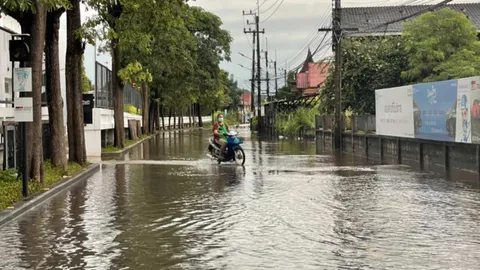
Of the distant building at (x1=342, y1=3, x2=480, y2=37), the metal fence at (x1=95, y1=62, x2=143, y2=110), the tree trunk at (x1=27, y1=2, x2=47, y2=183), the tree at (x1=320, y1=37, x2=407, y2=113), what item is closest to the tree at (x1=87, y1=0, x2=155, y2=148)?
the tree trunk at (x1=27, y1=2, x2=47, y2=183)

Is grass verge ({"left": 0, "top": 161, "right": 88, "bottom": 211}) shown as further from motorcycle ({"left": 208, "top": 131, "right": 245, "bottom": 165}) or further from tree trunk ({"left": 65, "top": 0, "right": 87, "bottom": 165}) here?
motorcycle ({"left": 208, "top": 131, "right": 245, "bottom": 165})

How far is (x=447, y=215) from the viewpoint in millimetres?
10328

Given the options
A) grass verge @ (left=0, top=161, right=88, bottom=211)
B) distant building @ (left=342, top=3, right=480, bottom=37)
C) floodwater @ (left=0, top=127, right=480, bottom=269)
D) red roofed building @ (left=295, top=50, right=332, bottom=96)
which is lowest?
floodwater @ (left=0, top=127, right=480, bottom=269)

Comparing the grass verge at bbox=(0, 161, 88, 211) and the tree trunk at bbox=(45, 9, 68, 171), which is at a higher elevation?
the tree trunk at bbox=(45, 9, 68, 171)

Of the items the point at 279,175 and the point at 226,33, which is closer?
the point at 279,175

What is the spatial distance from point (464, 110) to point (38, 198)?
11.5m

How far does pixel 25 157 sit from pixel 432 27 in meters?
25.7

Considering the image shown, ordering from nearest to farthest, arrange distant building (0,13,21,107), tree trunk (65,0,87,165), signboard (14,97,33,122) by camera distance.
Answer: signboard (14,97,33,122), tree trunk (65,0,87,165), distant building (0,13,21,107)

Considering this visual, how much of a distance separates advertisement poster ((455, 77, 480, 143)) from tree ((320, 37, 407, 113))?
55.9ft

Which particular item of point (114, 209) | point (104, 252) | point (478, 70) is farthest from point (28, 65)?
point (478, 70)

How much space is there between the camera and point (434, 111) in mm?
20188

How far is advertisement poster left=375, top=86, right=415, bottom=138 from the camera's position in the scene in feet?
73.7

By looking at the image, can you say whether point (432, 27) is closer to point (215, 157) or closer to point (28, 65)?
point (215, 157)

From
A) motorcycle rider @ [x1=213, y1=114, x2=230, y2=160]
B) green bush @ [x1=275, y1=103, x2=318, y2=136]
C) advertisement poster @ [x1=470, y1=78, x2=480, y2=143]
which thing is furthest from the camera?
green bush @ [x1=275, y1=103, x2=318, y2=136]
